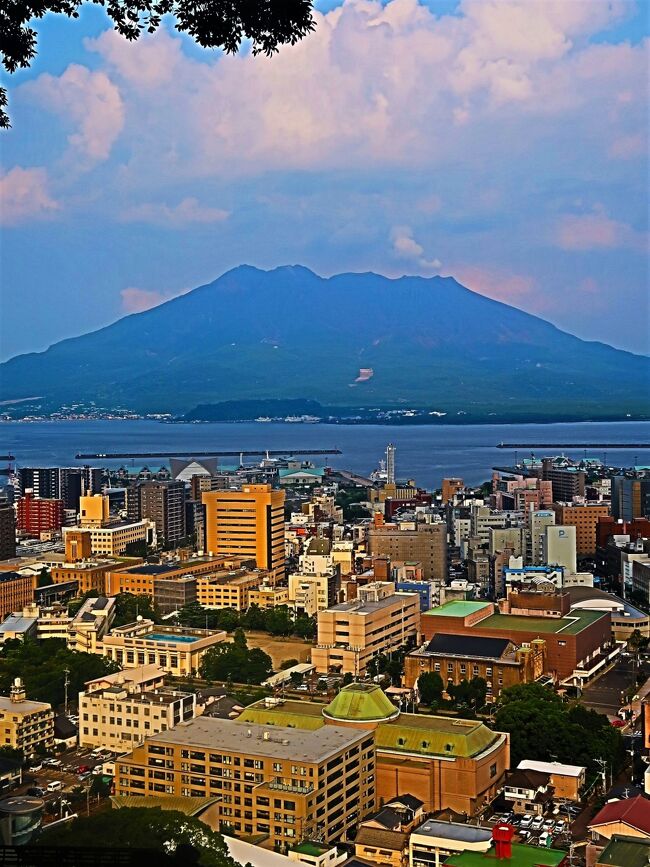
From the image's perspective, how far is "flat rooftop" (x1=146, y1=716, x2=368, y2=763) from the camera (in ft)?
20.0

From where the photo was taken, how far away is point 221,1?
7.66ft

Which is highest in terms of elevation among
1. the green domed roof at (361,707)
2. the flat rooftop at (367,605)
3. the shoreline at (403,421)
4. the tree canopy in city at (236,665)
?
the shoreline at (403,421)

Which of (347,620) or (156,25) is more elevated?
(156,25)

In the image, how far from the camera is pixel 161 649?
33.1ft

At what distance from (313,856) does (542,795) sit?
1.82 meters

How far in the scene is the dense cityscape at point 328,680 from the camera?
5.83 meters

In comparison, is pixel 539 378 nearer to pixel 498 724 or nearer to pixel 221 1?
pixel 498 724

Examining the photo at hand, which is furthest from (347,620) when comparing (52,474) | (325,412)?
(325,412)

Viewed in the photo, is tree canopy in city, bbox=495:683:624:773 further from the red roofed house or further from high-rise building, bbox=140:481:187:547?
Answer: high-rise building, bbox=140:481:187:547

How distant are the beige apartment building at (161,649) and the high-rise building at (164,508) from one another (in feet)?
23.9

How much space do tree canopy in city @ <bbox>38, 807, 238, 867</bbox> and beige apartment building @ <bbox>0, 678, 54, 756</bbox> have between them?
348 cm

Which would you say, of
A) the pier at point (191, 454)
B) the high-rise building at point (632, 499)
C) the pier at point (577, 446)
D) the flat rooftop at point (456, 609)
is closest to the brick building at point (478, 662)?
the flat rooftop at point (456, 609)

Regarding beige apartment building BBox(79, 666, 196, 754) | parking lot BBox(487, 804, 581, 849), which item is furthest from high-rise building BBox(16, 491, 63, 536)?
parking lot BBox(487, 804, 581, 849)

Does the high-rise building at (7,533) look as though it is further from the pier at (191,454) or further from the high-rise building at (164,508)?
the pier at (191,454)
